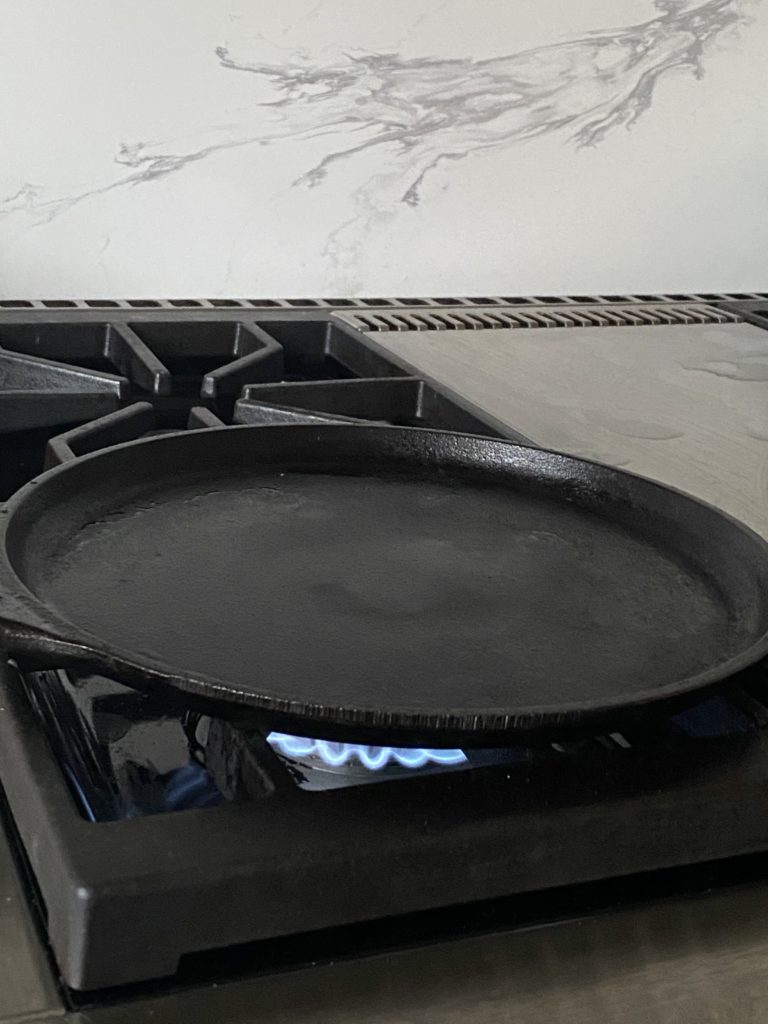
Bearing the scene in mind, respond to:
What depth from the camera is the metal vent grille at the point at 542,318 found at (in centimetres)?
116

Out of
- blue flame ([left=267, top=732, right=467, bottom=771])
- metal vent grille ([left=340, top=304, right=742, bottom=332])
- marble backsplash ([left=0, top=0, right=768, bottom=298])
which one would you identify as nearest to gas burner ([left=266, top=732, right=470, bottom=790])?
blue flame ([left=267, top=732, right=467, bottom=771])

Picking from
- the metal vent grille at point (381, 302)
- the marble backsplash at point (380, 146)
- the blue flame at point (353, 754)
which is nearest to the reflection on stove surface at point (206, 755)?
the blue flame at point (353, 754)

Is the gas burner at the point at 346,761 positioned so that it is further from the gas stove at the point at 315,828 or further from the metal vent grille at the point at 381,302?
the metal vent grille at the point at 381,302

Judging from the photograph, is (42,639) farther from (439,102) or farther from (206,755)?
(439,102)

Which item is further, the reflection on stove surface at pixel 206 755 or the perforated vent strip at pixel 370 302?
the perforated vent strip at pixel 370 302

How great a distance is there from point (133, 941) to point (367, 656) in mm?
151

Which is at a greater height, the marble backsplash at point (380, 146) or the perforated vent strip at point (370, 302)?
the marble backsplash at point (380, 146)

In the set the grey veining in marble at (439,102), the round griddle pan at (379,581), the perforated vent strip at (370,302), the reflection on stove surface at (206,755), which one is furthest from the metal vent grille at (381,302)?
the reflection on stove surface at (206,755)

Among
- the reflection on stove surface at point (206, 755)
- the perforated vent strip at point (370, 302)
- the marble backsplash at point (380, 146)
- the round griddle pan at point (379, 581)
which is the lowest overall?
the reflection on stove surface at point (206, 755)

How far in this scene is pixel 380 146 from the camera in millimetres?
1306

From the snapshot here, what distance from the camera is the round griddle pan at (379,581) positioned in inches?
15.3

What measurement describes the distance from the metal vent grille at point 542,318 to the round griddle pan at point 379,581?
0.48 meters

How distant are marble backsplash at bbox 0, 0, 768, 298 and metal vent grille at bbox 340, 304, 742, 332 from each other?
14 cm

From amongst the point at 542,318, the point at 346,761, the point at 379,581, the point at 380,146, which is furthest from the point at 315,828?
the point at 380,146
